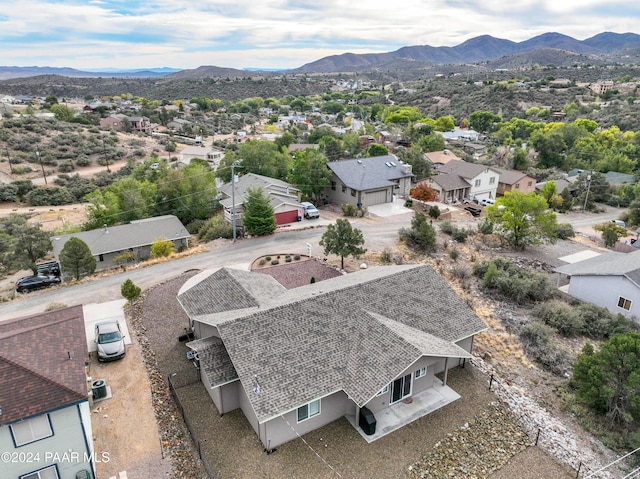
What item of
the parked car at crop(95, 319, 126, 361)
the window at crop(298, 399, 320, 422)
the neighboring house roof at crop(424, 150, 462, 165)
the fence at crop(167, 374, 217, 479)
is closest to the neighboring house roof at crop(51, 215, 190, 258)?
the parked car at crop(95, 319, 126, 361)

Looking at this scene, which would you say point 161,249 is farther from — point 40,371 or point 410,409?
point 410,409

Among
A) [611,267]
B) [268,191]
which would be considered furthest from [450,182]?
[611,267]

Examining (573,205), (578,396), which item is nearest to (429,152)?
(573,205)

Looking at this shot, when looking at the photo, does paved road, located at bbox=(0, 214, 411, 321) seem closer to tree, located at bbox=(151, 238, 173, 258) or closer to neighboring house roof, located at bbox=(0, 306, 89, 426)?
tree, located at bbox=(151, 238, 173, 258)

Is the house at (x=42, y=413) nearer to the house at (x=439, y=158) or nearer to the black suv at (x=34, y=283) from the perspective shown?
the black suv at (x=34, y=283)

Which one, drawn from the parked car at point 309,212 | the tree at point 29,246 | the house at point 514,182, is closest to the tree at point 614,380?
the parked car at point 309,212

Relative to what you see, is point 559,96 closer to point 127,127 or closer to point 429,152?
point 429,152
